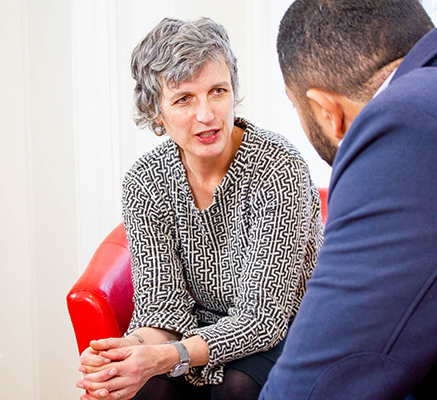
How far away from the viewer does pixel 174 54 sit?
1.38 m

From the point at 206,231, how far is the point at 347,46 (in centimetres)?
80

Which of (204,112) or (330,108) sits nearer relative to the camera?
(330,108)

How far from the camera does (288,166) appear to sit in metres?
1.42

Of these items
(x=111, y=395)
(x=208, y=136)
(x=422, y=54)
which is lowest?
(x=111, y=395)

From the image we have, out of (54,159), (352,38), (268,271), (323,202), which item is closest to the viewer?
(352,38)

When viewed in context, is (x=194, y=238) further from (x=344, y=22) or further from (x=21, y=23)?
(x=21, y=23)

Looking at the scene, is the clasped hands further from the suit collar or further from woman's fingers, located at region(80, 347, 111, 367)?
the suit collar

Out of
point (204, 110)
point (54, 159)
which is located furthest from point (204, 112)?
point (54, 159)

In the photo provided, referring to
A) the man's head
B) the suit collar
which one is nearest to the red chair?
the man's head

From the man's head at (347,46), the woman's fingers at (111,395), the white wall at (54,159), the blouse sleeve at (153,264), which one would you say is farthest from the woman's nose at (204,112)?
the white wall at (54,159)

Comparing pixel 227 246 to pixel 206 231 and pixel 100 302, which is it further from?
pixel 100 302

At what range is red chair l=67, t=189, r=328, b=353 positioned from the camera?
1.51m

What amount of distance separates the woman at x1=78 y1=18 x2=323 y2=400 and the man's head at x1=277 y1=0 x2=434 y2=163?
560mm

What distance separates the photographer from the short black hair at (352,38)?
0.78m
